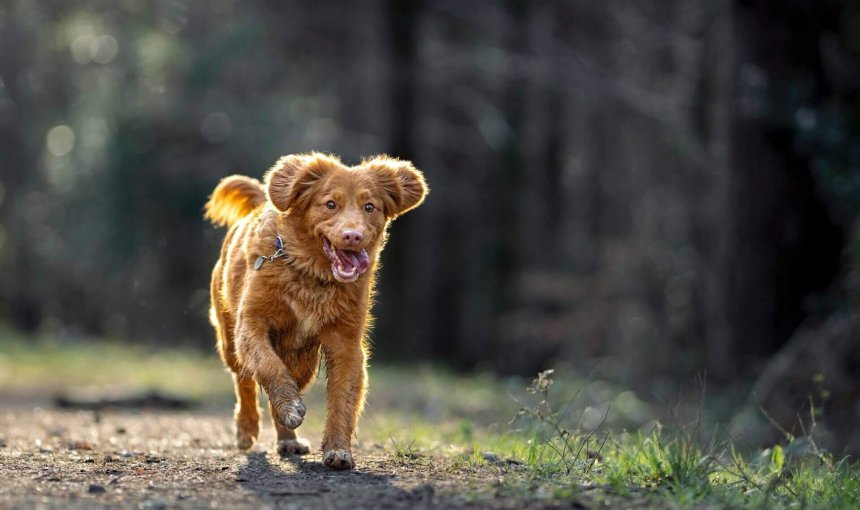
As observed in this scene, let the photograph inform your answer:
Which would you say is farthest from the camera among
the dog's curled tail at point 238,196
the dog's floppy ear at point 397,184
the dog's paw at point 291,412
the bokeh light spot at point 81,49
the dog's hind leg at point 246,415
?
the bokeh light spot at point 81,49

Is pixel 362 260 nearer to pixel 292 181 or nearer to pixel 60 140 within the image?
pixel 292 181

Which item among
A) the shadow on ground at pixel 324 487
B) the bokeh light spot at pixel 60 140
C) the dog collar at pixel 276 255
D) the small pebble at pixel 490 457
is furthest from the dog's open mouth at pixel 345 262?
the bokeh light spot at pixel 60 140

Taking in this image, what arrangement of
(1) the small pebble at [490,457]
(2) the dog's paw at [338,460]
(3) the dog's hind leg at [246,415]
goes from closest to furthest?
(2) the dog's paw at [338,460], (1) the small pebble at [490,457], (3) the dog's hind leg at [246,415]

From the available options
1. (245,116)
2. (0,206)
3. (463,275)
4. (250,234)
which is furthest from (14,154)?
(250,234)

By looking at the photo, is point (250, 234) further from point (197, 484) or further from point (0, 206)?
point (0, 206)

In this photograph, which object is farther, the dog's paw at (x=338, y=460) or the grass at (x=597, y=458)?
the dog's paw at (x=338, y=460)

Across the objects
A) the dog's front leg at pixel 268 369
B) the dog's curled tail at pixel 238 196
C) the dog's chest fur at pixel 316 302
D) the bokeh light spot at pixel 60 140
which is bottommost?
the dog's front leg at pixel 268 369

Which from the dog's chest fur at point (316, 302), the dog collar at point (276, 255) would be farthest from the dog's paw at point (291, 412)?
the dog collar at point (276, 255)

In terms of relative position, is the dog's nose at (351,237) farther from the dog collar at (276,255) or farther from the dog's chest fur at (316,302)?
the dog collar at (276,255)

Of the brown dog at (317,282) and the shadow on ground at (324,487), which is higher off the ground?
the brown dog at (317,282)

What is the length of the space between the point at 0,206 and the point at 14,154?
1.89m

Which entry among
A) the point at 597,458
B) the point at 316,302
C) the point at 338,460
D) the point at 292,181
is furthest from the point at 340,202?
the point at 597,458

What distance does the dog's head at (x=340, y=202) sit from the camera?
684 centimetres

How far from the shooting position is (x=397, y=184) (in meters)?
7.36
